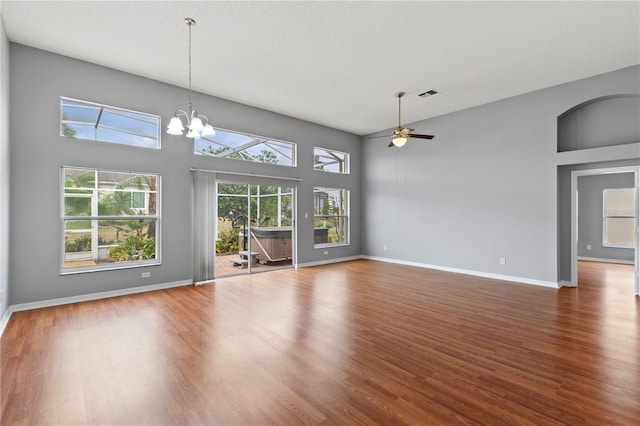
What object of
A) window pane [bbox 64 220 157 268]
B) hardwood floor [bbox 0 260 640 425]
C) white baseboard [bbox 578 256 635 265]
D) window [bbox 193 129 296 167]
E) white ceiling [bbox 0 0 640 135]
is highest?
white ceiling [bbox 0 0 640 135]

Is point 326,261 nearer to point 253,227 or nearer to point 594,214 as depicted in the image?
point 253,227

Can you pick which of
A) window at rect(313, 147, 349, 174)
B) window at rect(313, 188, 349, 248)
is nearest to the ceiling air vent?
window at rect(313, 147, 349, 174)

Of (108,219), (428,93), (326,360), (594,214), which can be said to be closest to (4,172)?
(108,219)

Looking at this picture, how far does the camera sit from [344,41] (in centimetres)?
397

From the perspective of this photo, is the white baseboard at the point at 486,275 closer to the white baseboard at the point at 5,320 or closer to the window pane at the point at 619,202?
the window pane at the point at 619,202

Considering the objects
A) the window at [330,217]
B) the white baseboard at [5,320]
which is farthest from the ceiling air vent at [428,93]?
the white baseboard at [5,320]

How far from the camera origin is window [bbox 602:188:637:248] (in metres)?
7.73

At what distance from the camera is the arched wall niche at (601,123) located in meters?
4.93

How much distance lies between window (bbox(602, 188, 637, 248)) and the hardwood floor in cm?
446

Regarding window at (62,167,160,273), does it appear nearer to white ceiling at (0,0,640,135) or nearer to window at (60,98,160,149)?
window at (60,98,160,149)

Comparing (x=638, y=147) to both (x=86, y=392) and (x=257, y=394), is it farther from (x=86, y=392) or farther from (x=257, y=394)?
(x=86, y=392)

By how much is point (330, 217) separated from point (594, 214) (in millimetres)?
7438

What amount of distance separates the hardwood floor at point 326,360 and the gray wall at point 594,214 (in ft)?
14.5

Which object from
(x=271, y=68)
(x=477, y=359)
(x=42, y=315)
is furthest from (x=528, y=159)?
(x=42, y=315)
